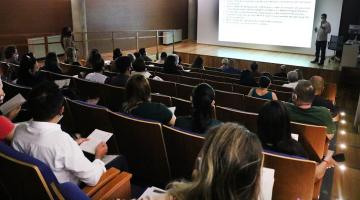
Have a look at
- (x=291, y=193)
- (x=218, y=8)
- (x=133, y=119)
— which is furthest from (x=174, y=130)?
(x=218, y=8)

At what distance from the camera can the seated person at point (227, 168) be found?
114 centimetres

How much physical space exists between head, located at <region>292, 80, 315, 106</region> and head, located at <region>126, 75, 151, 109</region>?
128 centimetres

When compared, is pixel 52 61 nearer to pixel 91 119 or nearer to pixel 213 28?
pixel 91 119

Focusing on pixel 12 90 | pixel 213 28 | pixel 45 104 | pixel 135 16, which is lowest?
pixel 12 90

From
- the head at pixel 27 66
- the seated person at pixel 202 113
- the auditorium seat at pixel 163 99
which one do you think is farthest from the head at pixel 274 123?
the head at pixel 27 66

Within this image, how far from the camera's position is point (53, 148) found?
1.79m

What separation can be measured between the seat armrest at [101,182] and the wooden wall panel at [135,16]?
7.99 meters

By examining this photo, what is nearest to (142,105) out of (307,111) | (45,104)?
(45,104)

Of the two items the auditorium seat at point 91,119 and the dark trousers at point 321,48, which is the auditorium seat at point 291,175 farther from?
the dark trousers at point 321,48

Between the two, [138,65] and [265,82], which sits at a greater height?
[138,65]

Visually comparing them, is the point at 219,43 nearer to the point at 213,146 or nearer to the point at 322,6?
the point at 322,6

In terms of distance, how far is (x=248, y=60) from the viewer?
9016 millimetres

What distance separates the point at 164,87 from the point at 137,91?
1.49m

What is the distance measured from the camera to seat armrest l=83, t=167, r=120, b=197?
1.78 m
